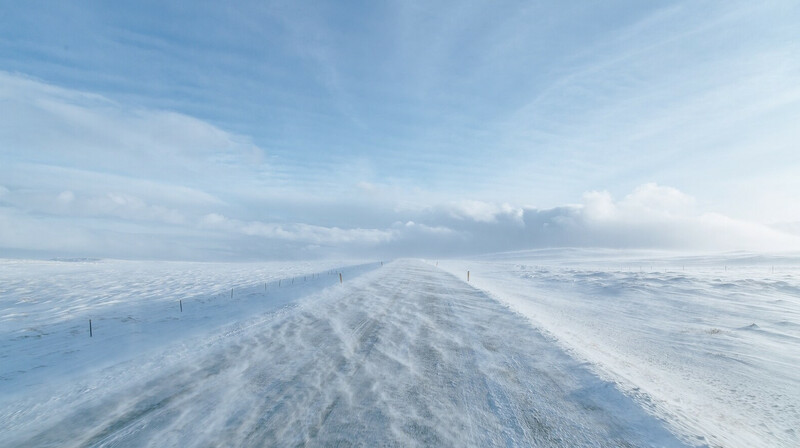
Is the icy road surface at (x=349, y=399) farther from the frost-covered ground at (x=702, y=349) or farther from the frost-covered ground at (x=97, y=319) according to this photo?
the frost-covered ground at (x=97, y=319)

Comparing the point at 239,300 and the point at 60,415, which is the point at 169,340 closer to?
the point at 60,415

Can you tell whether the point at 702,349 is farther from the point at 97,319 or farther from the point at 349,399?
the point at 97,319

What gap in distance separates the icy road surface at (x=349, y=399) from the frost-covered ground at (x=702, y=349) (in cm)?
114

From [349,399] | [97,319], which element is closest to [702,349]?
[349,399]

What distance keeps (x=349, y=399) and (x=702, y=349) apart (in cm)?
1193

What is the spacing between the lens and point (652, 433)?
5.77 metres

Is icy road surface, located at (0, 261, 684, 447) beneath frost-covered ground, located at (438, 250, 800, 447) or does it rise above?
above

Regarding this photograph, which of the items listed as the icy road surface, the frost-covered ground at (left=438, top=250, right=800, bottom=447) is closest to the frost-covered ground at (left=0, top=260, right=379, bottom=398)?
the icy road surface

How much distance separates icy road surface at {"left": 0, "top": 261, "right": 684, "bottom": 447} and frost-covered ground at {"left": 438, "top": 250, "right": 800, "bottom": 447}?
1.14 m

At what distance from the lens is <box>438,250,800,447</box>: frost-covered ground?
6.64 meters

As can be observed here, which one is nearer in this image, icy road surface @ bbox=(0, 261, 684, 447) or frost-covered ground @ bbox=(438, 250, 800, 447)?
icy road surface @ bbox=(0, 261, 684, 447)

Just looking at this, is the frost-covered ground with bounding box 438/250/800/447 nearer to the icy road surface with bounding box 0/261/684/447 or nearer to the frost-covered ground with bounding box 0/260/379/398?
the icy road surface with bounding box 0/261/684/447

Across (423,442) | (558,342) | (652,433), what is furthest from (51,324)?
(652,433)

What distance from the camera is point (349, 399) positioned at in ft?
22.9
